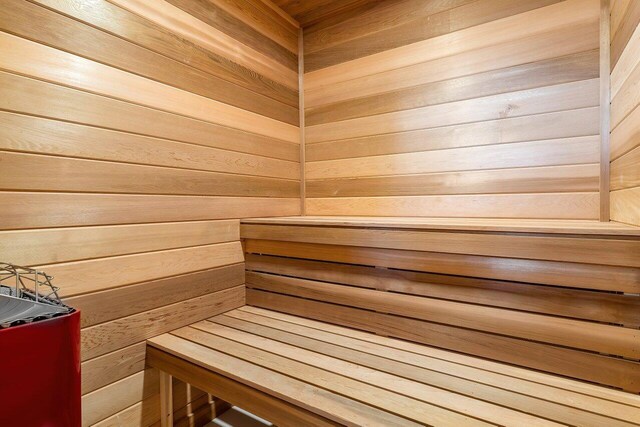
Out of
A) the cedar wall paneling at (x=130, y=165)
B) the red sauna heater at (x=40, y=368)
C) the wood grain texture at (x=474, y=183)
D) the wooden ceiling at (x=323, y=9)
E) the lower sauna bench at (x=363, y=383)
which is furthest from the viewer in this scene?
the wooden ceiling at (x=323, y=9)

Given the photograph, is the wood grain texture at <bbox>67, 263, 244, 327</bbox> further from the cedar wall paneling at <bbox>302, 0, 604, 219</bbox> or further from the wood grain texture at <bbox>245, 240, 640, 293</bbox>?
the cedar wall paneling at <bbox>302, 0, 604, 219</bbox>

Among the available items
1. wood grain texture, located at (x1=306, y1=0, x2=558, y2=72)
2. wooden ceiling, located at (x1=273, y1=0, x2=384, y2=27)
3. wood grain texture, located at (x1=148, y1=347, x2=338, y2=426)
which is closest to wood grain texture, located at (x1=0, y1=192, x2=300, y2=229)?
wood grain texture, located at (x1=148, y1=347, x2=338, y2=426)

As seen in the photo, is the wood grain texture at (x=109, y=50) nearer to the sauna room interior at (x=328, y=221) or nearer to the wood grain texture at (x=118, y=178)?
the sauna room interior at (x=328, y=221)

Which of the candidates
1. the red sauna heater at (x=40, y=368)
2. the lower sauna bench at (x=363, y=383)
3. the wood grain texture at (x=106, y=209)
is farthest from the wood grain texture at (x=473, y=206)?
the red sauna heater at (x=40, y=368)

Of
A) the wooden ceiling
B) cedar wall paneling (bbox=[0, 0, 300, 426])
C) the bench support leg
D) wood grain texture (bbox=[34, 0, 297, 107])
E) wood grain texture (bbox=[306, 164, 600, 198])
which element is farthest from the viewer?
the wooden ceiling

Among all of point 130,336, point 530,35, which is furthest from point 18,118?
point 530,35

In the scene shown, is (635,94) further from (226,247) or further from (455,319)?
(226,247)

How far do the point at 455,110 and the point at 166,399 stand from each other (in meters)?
2.09

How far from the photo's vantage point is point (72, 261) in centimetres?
130

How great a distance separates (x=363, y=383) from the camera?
1.16 m

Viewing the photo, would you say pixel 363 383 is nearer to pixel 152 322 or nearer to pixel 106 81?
pixel 152 322

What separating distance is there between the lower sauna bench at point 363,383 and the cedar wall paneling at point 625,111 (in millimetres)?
682

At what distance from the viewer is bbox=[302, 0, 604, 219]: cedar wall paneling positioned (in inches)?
65.8

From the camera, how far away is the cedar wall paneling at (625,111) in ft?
3.91
